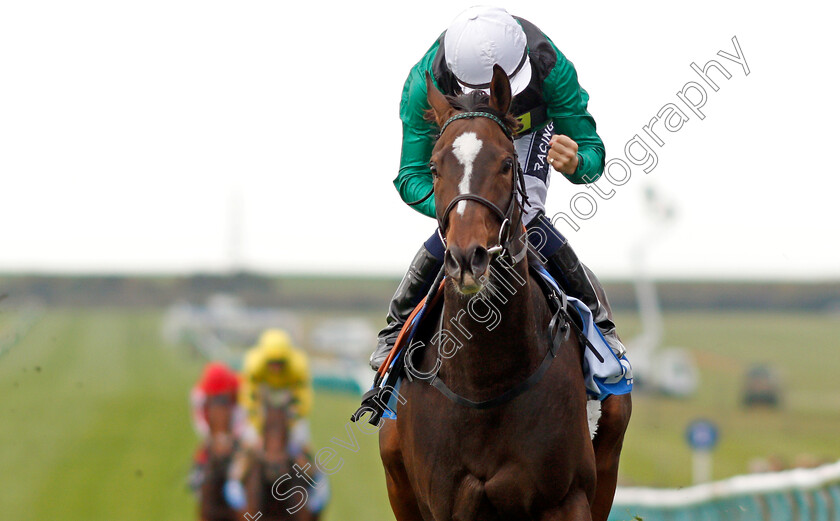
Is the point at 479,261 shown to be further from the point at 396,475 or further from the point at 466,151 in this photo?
the point at 396,475

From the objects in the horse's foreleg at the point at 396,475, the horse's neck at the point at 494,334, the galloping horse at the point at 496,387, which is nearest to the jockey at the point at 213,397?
the horse's foreleg at the point at 396,475

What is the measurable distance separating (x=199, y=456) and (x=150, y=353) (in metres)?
38.0

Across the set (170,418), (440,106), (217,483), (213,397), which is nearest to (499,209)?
(440,106)

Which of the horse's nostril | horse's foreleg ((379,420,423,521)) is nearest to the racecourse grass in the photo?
horse's foreleg ((379,420,423,521))

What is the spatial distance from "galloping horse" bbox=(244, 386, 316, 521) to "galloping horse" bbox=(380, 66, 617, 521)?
5.72m

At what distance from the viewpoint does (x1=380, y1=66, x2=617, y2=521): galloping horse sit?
3.92 metres

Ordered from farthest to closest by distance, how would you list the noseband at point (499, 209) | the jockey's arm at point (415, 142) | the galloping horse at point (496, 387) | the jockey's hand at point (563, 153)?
the jockey's arm at point (415, 142), the jockey's hand at point (563, 153), the galloping horse at point (496, 387), the noseband at point (499, 209)

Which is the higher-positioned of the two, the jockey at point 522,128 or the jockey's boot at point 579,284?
the jockey at point 522,128

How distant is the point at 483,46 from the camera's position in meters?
4.56

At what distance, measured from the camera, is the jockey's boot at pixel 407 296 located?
4914 mm

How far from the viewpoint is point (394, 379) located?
4656 millimetres

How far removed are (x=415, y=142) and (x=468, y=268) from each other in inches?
61.1

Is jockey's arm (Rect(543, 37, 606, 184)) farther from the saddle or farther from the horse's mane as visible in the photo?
the horse's mane

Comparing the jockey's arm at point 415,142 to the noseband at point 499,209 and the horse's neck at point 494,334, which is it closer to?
the noseband at point 499,209
